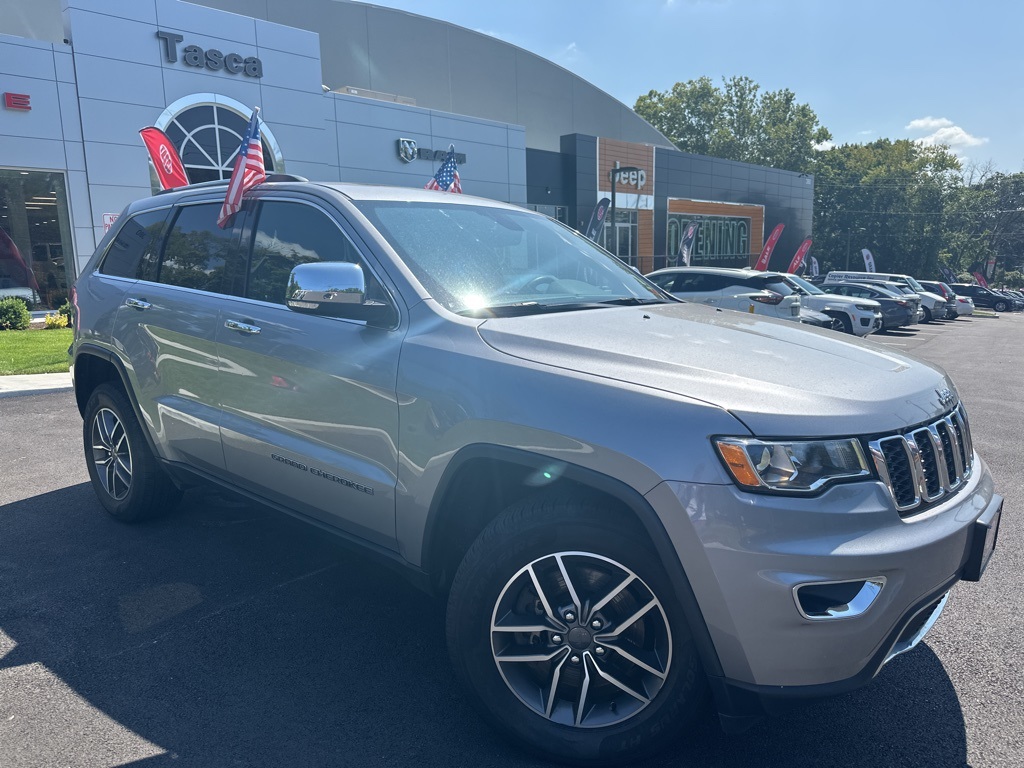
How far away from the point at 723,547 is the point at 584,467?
469 mm

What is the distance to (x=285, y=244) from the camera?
3.42 meters

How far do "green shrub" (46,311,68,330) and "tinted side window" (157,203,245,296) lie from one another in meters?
14.3

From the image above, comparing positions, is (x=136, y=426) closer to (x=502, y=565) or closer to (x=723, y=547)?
(x=502, y=565)

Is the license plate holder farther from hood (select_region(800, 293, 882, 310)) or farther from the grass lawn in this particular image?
hood (select_region(800, 293, 882, 310))

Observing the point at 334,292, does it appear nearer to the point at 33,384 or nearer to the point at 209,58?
the point at 33,384

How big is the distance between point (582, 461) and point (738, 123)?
7011 cm

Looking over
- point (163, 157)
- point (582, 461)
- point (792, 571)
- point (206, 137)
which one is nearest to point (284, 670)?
point (582, 461)

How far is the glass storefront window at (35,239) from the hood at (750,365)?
18.4 metres

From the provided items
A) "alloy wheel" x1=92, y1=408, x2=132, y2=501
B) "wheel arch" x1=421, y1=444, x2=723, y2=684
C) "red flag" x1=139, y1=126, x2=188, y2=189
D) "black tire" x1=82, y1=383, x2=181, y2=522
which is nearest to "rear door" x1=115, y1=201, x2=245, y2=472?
"black tire" x1=82, y1=383, x2=181, y2=522

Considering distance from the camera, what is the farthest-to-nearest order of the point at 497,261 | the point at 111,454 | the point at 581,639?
1. the point at 111,454
2. the point at 497,261
3. the point at 581,639

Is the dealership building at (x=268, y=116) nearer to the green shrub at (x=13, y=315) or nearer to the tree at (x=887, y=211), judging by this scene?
the green shrub at (x=13, y=315)

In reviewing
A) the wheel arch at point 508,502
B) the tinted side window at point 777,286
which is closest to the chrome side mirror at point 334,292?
the wheel arch at point 508,502

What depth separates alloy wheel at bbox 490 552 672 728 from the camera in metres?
2.26

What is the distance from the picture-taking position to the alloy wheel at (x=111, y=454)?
4477 millimetres
